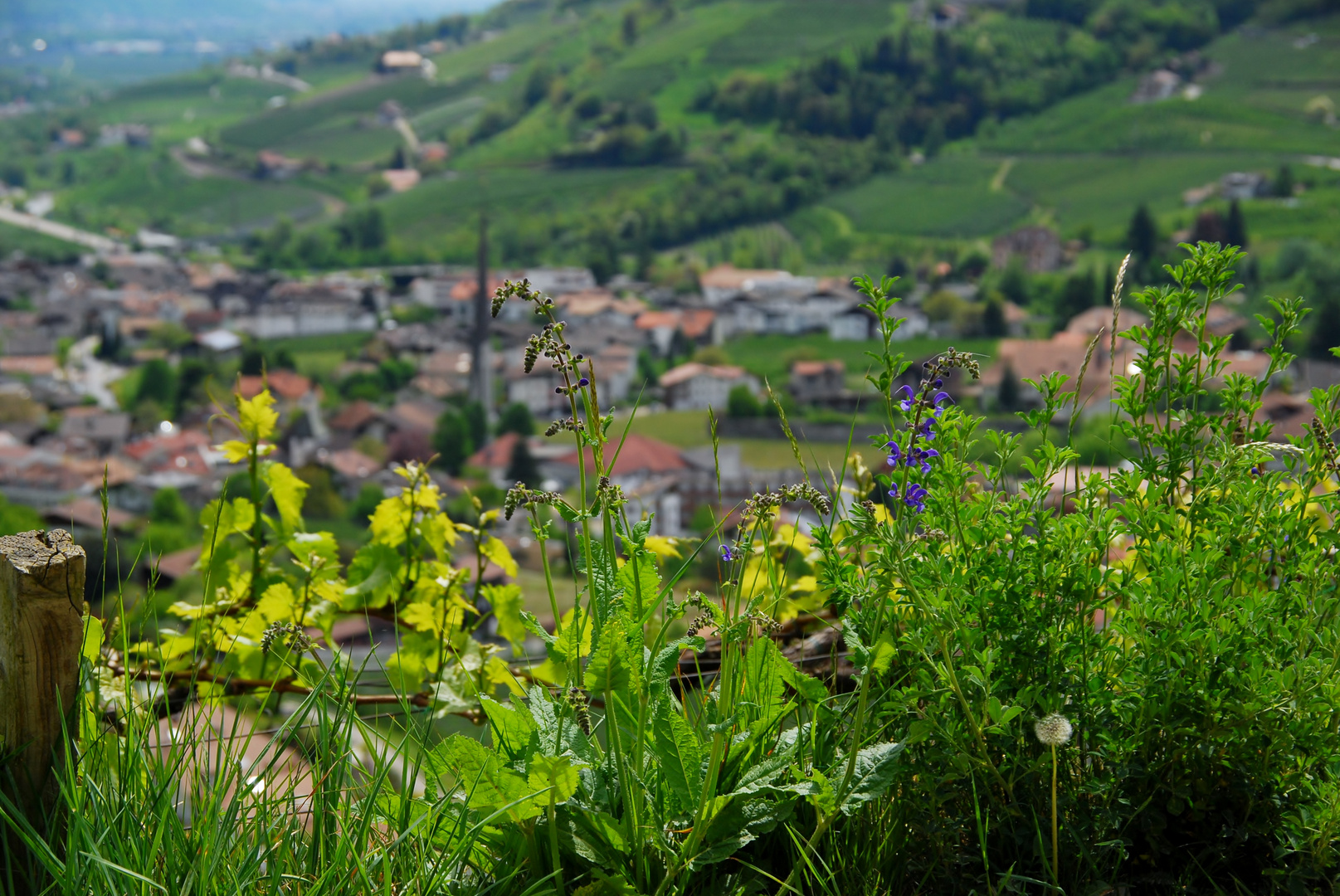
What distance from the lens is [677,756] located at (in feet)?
3.03

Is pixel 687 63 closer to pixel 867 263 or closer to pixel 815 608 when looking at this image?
pixel 867 263

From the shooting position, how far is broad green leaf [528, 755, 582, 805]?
86 cm

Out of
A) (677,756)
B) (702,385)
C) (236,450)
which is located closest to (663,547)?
(677,756)

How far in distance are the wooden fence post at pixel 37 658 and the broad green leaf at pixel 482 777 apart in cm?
30

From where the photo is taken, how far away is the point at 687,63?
5966 centimetres

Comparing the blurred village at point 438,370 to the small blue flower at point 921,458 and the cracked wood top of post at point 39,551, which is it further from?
the small blue flower at point 921,458

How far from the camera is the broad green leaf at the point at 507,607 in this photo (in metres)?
1.24

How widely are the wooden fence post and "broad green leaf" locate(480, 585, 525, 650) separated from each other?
0.44 metres

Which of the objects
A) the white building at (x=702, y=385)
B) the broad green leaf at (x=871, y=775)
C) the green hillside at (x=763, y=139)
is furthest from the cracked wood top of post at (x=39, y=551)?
the green hillside at (x=763, y=139)

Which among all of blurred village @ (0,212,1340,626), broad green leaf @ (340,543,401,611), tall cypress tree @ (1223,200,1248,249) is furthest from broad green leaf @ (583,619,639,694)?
tall cypress tree @ (1223,200,1248,249)

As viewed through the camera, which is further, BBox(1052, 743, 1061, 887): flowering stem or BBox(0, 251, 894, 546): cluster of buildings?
BBox(0, 251, 894, 546): cluster of buildings

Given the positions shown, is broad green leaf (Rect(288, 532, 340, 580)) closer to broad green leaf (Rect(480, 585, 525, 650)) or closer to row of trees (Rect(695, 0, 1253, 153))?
broad green leaf (Rect(480, 585, 525, 650))

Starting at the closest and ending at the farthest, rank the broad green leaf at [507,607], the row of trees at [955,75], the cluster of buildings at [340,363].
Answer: the broad green leaf at [507,607], the cluster of buildings at [340,363], the row of trees at [955,75]

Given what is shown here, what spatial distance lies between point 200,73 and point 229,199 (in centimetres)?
2696
